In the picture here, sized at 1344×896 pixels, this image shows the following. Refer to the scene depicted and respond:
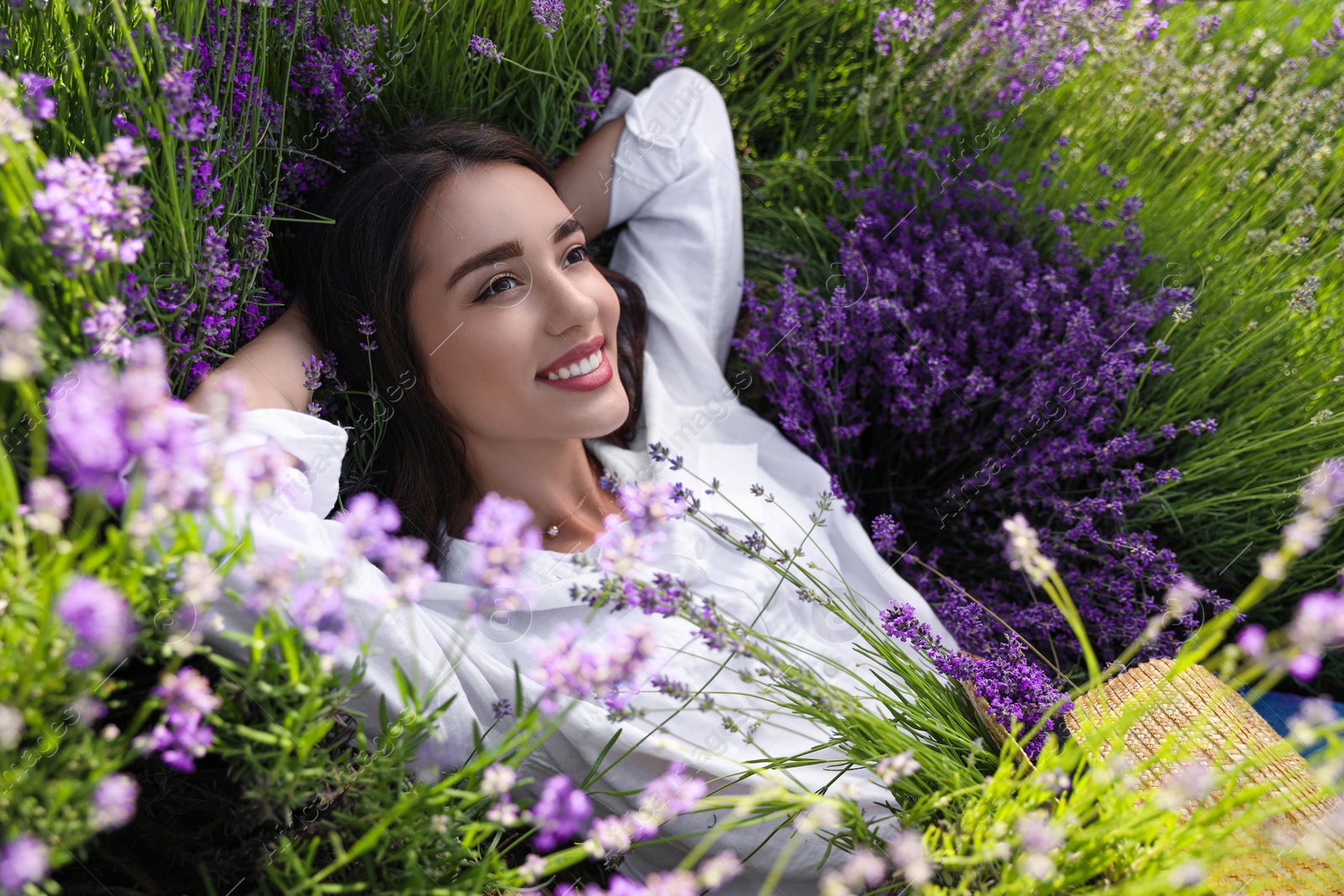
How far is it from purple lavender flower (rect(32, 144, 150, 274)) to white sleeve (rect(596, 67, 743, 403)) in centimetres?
138

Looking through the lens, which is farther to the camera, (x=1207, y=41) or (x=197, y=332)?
(x=1207, y=41)

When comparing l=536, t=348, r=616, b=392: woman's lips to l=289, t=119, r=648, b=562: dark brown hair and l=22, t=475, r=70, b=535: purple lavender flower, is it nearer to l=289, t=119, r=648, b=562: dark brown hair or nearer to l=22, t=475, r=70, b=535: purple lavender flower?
l=289, t=119, r=648, b=562: dark brown hair

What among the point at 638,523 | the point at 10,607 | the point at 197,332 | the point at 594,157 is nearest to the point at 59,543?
the point at 10,607

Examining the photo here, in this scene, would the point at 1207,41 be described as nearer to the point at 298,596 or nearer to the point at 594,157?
the point at 594,157

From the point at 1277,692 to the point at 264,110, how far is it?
245 cm

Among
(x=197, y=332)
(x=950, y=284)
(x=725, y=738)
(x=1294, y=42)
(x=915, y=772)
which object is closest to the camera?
(x=915, y=772)

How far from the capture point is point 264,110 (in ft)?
5.28

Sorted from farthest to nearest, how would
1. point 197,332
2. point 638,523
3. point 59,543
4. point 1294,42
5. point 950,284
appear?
point 1294,42
point 950,284
point 197,332
point 638,523
point 59,543

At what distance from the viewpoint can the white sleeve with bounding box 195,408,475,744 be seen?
1.17 m

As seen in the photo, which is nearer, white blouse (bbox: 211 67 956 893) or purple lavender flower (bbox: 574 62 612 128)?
white blouse (bbox: 211 67 956 893)

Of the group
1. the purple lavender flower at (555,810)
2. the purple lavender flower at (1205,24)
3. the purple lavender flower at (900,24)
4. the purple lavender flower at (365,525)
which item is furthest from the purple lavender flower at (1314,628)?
the purple lavender flower at (1205,24)

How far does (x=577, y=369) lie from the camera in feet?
5.43

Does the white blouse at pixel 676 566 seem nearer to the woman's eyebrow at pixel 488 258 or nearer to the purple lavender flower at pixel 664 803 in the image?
the purple lavender flower at pixel 664 803

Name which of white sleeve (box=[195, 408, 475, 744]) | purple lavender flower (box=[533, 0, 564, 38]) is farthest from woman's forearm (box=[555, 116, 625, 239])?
white sleeve (box=[195, 408, 475, 744])
